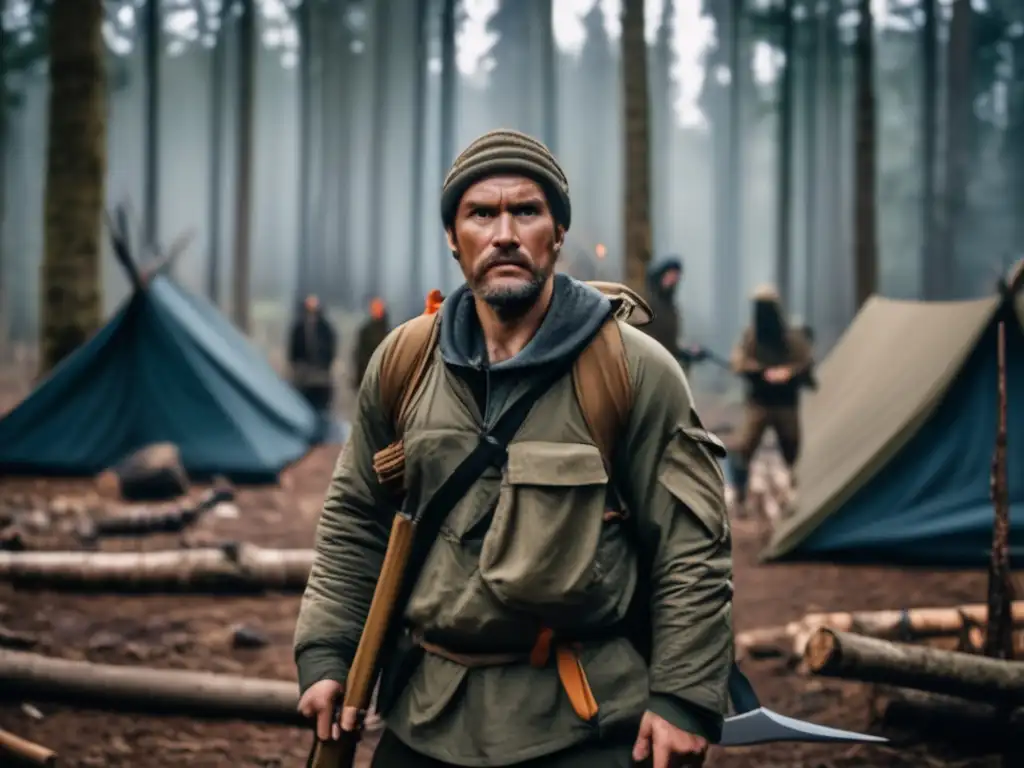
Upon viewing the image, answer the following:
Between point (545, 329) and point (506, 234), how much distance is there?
201 mm

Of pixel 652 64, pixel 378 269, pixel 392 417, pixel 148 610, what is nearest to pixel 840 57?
pixel 652 64

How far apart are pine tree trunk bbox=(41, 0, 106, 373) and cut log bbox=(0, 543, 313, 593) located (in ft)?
16.5

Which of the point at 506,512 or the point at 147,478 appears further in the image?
the point at 147,478

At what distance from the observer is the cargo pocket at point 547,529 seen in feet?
6.66

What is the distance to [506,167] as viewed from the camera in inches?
85.0

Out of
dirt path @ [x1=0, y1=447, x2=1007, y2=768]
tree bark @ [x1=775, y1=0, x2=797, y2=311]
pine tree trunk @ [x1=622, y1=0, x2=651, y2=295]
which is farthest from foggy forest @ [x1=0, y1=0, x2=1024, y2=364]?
dirt path @ [x1=0, y1=447, x2=1007, y2=768]

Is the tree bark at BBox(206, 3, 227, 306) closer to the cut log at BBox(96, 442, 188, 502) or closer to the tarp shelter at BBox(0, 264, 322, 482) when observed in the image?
the tarp shelter at BBox(0, 264, 322, 482)

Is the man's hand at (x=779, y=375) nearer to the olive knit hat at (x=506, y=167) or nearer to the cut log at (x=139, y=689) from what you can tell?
the cut log at (x=139, y=689)

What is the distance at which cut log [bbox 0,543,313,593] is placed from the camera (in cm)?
584

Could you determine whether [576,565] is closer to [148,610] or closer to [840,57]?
[148,610]

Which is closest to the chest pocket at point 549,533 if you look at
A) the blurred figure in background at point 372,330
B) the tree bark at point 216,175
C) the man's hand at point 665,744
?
the man's hand at point 665,744

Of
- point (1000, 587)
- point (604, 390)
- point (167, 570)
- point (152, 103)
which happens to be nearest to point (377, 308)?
point (167, 570)

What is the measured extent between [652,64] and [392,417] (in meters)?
53.2

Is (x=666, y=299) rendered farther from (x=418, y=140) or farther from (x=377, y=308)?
(x=418, y=140)
